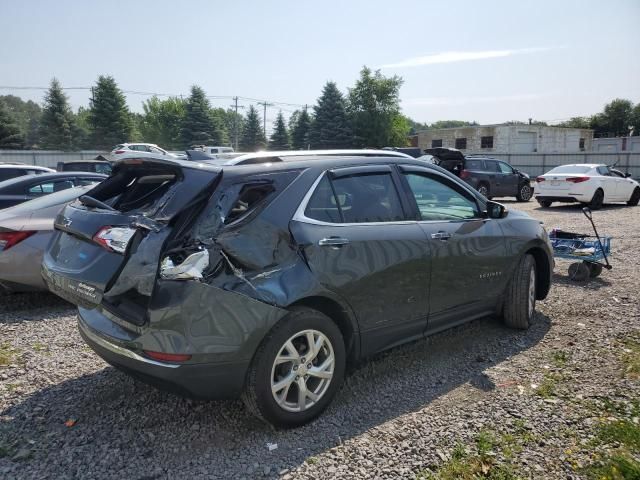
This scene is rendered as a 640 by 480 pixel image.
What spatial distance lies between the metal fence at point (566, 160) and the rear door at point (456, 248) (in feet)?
119

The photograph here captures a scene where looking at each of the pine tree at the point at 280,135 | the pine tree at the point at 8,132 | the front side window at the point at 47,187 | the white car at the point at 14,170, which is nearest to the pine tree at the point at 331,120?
the pine tree at the point at 280,135

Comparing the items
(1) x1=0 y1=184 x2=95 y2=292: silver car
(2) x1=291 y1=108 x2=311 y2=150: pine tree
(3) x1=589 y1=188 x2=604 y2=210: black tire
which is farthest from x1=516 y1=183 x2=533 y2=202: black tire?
(2) x1=291 y1=108 x2=311 y2=150: pine tree

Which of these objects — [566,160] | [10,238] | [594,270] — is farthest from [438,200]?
[566,160]

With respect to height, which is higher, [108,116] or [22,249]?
[108,116]

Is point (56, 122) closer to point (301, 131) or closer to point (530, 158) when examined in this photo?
point (301, 131)

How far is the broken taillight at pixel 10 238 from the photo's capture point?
5.40 m

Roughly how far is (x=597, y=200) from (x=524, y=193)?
4.20 metres

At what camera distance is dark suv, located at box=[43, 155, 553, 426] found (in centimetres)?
291

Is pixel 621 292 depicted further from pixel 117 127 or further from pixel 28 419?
pixel 117 127

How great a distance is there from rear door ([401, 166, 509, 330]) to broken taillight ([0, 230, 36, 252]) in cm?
411

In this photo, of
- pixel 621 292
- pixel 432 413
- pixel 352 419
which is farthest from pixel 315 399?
pixel 621 292

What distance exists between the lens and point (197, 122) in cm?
5169

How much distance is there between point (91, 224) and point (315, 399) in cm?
185

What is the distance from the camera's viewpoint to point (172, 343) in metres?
A: 2.87
